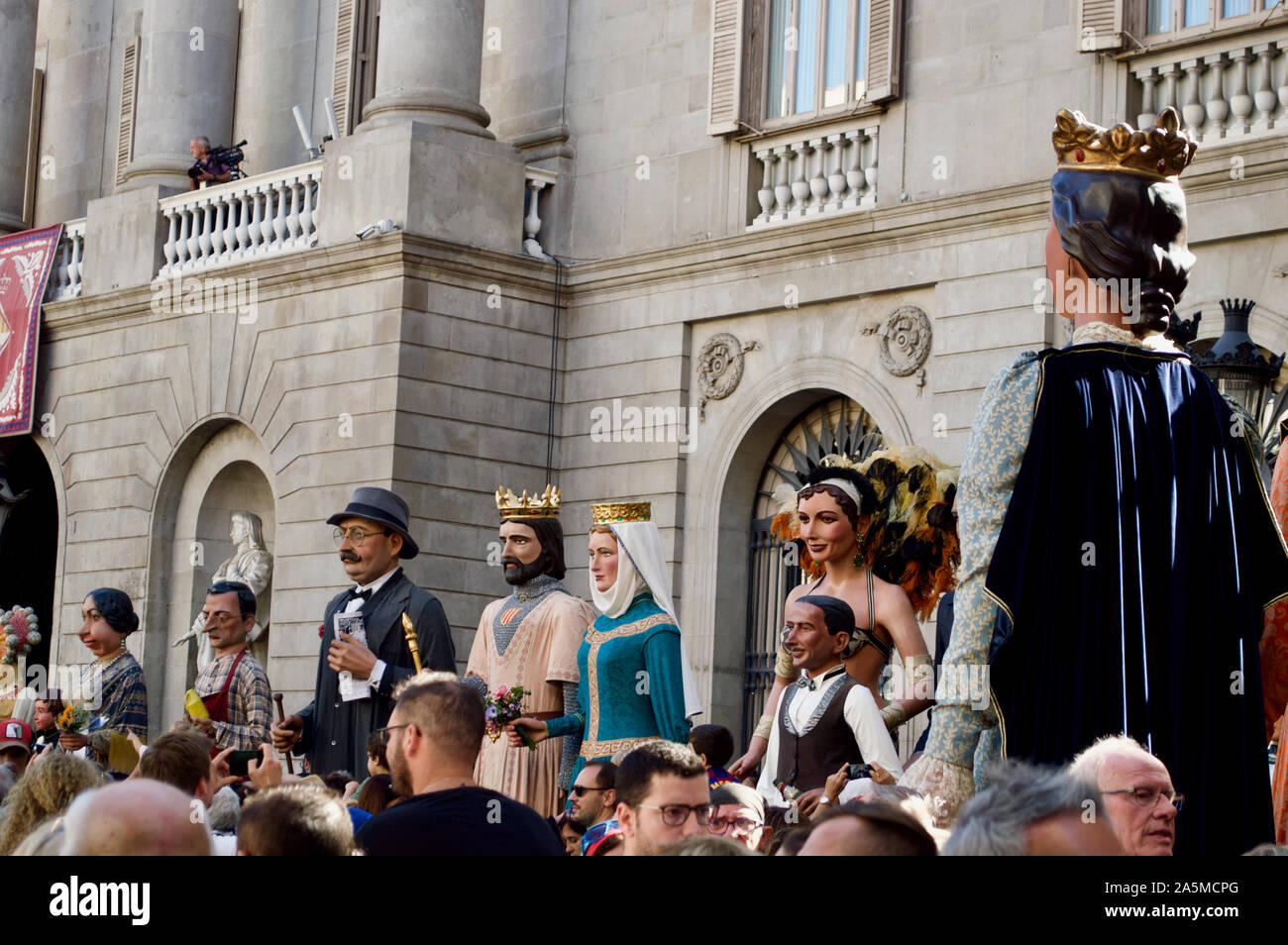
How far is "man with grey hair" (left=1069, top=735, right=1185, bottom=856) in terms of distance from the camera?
4.63 meters

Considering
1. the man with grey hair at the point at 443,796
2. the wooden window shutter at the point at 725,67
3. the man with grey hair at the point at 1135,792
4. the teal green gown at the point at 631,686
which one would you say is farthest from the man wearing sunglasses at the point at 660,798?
the wooden window shutter at the point at 725,67

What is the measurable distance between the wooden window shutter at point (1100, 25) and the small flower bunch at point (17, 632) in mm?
11130

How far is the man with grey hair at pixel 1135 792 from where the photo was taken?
15.2ft

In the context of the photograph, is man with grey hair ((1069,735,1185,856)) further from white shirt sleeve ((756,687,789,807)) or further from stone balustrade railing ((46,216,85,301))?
stone balustrade railing ((46,216,85,301))

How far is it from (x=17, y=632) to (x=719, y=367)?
7334mm

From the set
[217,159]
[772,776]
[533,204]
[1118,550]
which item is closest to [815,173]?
[533,204]

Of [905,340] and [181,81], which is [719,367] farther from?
[181,81]

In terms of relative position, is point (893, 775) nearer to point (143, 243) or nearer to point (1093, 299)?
point (1093, 299)

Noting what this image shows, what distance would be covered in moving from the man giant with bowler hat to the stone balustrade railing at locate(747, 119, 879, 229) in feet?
26.9

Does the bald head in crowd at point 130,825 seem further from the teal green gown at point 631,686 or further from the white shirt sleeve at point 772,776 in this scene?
the teal green gown at point 631,686

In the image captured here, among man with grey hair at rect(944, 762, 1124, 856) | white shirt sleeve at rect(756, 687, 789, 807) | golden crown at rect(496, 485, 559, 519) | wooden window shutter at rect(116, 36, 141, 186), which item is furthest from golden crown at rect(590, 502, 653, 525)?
wooden window shutter at rect(116, 36, 141, 186)
